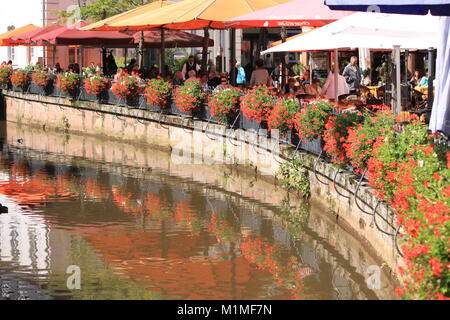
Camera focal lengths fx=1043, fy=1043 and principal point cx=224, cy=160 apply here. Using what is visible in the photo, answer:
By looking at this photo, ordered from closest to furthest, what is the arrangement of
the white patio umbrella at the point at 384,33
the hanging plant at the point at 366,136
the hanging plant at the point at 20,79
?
the hanging plant at the point at 366,136, the white patio umbrella at the point at 384,33, the hanging plant at the point at 20,79

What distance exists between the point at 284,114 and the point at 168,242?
4.54 meters

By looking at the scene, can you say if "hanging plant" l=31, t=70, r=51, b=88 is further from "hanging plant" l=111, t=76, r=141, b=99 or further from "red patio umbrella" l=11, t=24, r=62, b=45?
"hanging plant" l=111, t=76, r=141, b=99

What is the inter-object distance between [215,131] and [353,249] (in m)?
9.26

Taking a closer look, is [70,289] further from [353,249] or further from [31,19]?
[31,19]

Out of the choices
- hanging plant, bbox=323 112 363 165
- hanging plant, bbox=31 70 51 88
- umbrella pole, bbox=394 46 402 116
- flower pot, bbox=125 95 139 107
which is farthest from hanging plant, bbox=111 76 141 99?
hanging plant, bbox=323 112 363 165

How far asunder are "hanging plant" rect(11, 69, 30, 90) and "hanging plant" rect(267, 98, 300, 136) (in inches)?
733

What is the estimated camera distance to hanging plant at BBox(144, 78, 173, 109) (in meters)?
25.4

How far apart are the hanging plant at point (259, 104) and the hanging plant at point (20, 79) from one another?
55.1 feet

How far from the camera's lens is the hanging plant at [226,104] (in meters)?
21.5

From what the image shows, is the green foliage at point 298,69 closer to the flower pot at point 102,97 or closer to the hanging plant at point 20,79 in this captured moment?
the hanging plant at point 20,79

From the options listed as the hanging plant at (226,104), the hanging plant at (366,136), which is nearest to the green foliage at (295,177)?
the hanging plant at (226,104)

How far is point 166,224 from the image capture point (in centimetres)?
1594

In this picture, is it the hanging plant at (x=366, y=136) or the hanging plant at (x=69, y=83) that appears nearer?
the hanging plant at (x=366, y=136)

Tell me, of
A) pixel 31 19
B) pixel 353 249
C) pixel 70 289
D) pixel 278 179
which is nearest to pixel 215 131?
pixel 278 179
